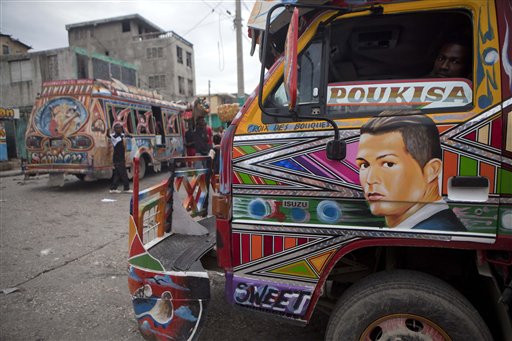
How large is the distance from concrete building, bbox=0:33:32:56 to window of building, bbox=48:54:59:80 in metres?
10.6

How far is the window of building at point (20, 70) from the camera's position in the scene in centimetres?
2273

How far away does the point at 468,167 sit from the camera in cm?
154

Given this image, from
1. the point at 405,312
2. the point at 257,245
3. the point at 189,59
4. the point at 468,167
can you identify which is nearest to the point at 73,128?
the point at 257,245

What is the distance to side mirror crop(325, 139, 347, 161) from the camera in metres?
1.68

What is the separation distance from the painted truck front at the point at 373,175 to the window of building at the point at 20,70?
27182mm

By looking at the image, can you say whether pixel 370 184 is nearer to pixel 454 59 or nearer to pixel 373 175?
pixel 373 175

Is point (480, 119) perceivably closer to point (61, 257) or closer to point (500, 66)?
point (500, 66)

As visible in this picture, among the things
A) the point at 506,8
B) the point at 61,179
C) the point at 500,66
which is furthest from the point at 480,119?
the point at 61,179

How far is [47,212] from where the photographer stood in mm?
6555

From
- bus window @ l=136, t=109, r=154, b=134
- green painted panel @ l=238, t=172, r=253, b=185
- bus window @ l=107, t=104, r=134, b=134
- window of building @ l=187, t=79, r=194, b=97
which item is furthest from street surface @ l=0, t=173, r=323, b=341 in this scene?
window of building @ l=187, t=79, r=194, b=97

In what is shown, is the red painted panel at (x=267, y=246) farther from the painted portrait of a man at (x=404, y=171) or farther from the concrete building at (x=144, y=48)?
the concrete building at (x=144, y=48)

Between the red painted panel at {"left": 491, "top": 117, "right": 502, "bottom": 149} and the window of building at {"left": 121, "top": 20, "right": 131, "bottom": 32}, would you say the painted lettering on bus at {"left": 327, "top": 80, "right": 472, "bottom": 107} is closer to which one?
the red painted panel at {"left": 491, "top": 117, "right": 502, "bottom": 149}

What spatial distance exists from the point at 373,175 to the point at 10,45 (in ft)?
134

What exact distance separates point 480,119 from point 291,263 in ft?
4.04
